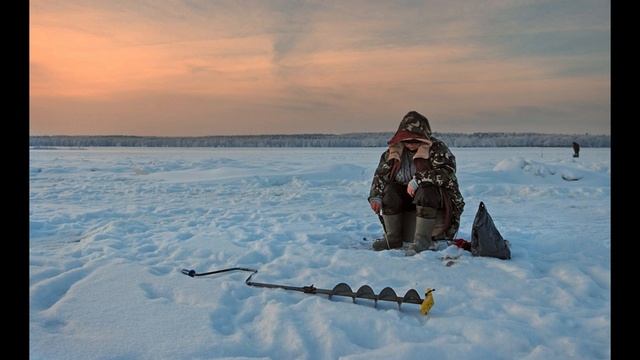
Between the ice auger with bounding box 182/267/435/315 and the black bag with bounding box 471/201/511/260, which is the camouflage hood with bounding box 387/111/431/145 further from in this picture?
the ice auger with bounding box 182/267/435/315

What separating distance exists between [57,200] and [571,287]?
9.43 meters

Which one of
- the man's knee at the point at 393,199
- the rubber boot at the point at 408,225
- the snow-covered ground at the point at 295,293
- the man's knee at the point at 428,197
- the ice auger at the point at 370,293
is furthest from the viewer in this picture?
the rubber boot at the point at 408,225

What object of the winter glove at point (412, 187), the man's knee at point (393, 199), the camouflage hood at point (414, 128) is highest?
the camouflage hood at point (414, 128)

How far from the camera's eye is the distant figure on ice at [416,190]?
4918 millimetres

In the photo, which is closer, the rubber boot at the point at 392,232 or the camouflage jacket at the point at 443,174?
the camouflage jacket at the point at 443,174

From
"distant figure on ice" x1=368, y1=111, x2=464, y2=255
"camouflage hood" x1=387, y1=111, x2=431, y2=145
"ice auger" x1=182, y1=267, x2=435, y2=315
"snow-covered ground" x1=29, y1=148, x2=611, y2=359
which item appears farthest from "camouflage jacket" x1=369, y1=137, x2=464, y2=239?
"ice auger" x1=182, y1=267, x2=435, y2=315

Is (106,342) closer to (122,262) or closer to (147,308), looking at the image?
(147,308)

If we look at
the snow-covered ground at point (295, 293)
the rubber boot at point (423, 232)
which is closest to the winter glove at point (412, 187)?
the rubber boot at point (423, 232)

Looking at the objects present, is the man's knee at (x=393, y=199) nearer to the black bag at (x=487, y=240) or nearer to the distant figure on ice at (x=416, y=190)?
the distant figure on ice at (x=416, y=190)

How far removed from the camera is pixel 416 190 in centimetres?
499

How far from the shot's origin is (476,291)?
375 cm

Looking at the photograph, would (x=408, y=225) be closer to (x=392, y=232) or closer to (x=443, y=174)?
(x=392, y=232)

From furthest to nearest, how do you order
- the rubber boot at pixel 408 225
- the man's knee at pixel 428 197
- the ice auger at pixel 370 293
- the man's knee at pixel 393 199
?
1. the rubber boot at pixel 408 225
2. the man's knee at pixel 393 199
3. the man's knee at pixel 428 197
4. the ice auger at pixel 370 293

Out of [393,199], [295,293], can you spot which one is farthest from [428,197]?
[295,293]
